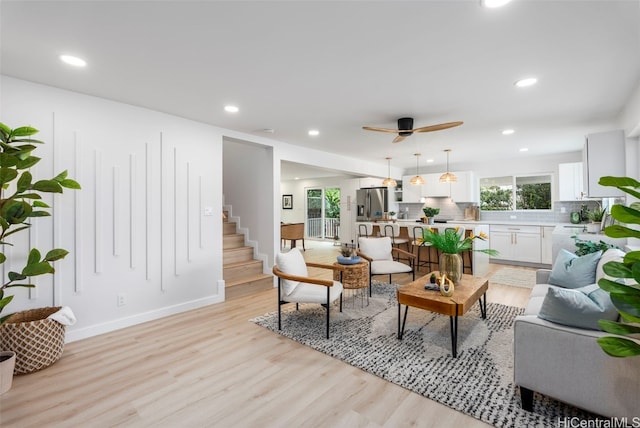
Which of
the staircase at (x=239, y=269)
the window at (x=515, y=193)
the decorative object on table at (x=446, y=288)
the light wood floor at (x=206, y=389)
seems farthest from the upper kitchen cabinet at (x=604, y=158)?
the staircase at (x=239, y=269)

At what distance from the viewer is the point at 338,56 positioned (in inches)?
90.8

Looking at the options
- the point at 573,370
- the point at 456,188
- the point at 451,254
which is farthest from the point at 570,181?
the point at 573,370

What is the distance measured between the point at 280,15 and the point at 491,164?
23.3 feet

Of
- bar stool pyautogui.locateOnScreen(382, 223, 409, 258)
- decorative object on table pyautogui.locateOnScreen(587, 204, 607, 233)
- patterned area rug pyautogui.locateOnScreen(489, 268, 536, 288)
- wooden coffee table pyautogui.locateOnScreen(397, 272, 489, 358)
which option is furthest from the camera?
bar stool pyautogui.locateOnScreen(382, 223, 409, 258)

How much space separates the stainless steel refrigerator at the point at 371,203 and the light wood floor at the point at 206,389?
6006 millimetres

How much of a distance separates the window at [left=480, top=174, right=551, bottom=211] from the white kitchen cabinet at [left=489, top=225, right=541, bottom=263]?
79 centimetres

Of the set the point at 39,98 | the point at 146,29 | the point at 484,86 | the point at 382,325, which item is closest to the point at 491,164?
the point at 484,86

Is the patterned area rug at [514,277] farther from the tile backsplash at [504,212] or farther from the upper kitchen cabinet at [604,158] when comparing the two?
the upper kitchen cabinet at [604,158]

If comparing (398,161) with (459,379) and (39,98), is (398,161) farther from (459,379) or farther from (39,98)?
(39,98)

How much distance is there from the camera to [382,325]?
11.0 feet

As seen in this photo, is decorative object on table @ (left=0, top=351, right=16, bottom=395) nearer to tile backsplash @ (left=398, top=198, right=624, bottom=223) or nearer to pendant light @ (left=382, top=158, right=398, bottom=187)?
pendant light @ (left=382, top=158, right=398, bottom=187)

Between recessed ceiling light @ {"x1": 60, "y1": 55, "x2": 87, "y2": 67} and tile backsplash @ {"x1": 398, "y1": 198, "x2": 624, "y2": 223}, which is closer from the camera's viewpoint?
recessed ceiling light @ {"x1": 60, "y1": 55, "x2": 87, "y2": 67}

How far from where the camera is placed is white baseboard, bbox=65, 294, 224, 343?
3.03 meters

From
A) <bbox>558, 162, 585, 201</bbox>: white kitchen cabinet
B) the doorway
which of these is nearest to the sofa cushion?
<bbox>558, 162, 585, 201</bbox>: white kitchen cabinet
